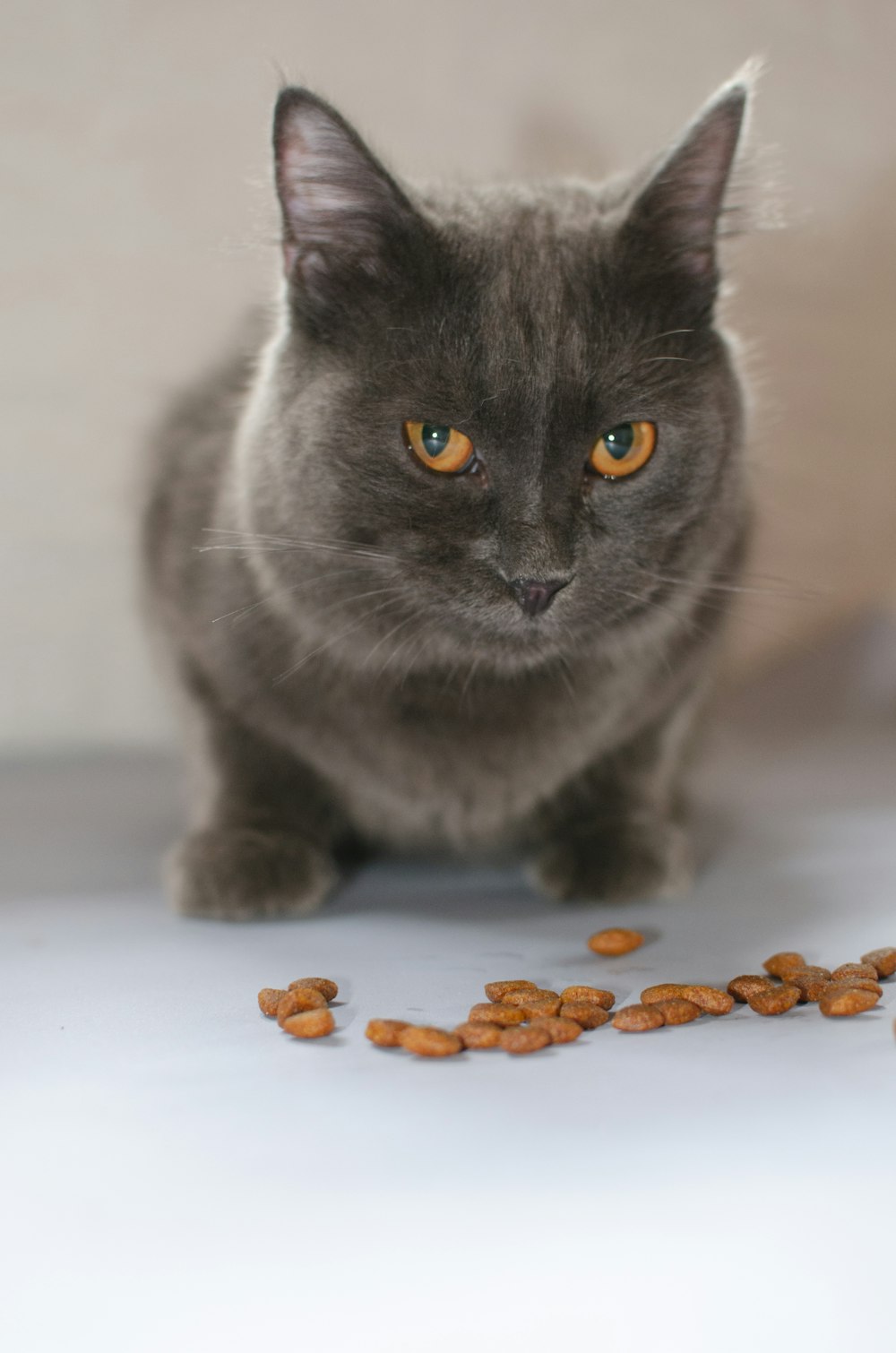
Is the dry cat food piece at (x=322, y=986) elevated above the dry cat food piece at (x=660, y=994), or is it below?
above

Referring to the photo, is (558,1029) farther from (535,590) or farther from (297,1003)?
(535,590)

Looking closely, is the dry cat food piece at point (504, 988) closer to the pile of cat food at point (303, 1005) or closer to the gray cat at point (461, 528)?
the pile of cat food at point (303, 1005)

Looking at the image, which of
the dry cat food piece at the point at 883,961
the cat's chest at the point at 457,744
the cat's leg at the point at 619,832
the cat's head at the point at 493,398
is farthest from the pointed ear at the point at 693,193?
the dry cat food piece at the point at 883,961

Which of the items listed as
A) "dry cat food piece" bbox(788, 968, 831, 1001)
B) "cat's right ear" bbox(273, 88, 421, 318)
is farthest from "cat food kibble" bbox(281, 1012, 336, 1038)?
"cat's right ear" bbox(273, 88, 421, 318)

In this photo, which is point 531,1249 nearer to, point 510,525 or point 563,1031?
point 563,1031

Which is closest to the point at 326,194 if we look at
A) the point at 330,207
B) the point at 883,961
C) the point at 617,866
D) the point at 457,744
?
the point at 330,207

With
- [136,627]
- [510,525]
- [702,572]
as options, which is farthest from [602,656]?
[136,627]
